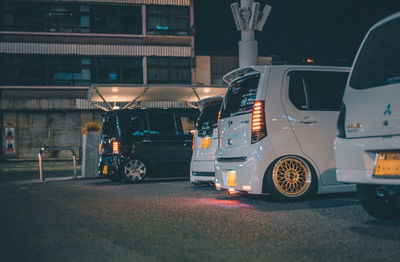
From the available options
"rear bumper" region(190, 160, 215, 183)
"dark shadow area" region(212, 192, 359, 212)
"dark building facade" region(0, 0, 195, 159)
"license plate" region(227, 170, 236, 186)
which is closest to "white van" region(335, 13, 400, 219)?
"dark shadow area" region(212, 192, 359, 212)

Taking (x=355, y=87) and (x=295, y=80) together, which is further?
(x=295, y=80)

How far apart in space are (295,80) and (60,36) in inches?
1137

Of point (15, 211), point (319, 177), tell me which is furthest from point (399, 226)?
point (15, 211)

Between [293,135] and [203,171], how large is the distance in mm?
2499

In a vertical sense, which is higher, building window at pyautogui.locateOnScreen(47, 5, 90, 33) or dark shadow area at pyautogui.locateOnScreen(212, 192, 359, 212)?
building window at pyautogui.locateOnScreen(47, 5, 90, 33)

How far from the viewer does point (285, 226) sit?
5188 millimetres

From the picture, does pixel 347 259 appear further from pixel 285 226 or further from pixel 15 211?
pixel 15 211

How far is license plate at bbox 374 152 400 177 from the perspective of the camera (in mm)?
4527

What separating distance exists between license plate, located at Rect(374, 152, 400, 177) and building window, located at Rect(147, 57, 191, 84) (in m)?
30.3

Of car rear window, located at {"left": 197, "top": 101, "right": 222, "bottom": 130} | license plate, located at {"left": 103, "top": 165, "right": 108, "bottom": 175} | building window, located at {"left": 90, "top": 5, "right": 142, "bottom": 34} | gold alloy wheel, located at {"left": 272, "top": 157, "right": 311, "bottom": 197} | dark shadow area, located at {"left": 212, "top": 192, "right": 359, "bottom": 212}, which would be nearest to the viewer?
dark shadow area, located at {"left": 212, "top": 192, "right": 359, "bottom": 212}

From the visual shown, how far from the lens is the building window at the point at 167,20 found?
34625 mm

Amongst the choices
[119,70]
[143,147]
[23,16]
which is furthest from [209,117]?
[23,16]

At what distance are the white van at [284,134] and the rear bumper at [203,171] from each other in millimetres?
1541

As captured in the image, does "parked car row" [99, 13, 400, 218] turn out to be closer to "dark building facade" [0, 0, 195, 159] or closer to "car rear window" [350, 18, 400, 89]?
"car rear window" [350, 18, 400, 89]
